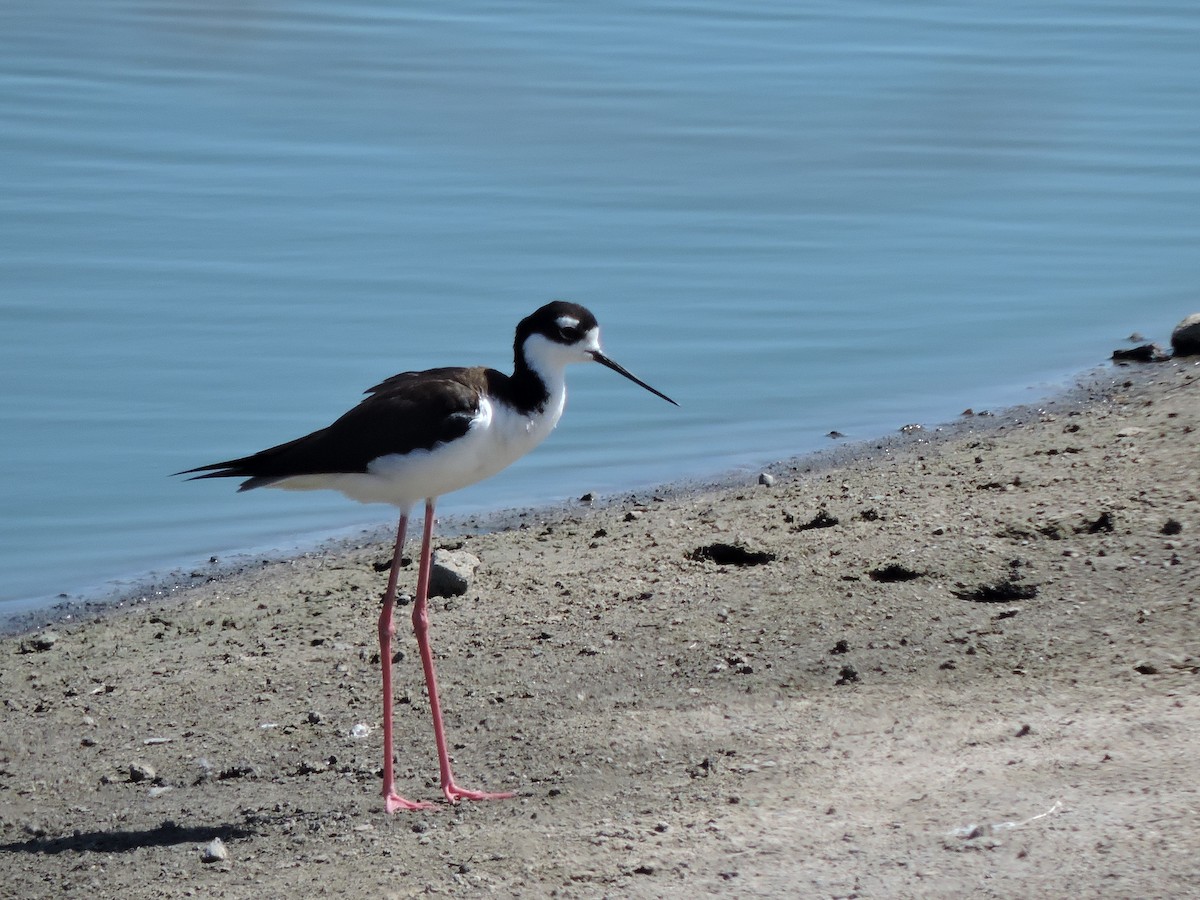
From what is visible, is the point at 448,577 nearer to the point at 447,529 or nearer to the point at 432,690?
the point at 447,529

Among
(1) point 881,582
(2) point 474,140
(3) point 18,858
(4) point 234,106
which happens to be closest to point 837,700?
(1) point 881,582

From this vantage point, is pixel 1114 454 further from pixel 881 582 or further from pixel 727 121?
pixel 727 121

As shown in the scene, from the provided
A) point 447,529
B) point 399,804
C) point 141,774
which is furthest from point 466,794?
point 447,529

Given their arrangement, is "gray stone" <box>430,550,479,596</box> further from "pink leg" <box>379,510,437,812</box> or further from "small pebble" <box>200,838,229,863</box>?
"small pebble" <box>200,838,229,863</box>

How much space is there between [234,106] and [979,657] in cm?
1060

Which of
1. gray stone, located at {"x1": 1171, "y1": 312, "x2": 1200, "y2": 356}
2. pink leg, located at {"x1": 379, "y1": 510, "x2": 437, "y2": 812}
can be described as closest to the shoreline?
gray stone, located at {"x1": 1171, "y1": 312, "x2": 1200, "y2": 356}

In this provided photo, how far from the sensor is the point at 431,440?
5.79 meters

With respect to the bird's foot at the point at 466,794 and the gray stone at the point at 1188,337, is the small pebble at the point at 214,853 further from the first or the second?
the gray stone at the point at 1188,337

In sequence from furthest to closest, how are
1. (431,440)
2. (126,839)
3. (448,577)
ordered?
(448,577) < (431,440) < (126,839)

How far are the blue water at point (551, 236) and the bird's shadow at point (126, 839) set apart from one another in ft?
8.80

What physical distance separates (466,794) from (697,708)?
817 millimetres

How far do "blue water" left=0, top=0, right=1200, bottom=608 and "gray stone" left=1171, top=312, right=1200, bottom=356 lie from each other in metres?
0.60

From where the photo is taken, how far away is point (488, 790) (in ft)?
18.5

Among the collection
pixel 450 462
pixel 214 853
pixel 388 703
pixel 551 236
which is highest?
pixel 551 236
